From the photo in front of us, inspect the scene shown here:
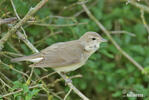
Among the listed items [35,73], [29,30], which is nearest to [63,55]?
[35,73]

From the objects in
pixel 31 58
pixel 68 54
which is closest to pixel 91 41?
pixel 68 54

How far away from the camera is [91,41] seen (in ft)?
14.0

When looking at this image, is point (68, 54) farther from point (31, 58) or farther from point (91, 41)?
point (31, 58)

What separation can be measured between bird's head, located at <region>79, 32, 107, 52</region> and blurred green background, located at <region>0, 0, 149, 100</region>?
0.21 m

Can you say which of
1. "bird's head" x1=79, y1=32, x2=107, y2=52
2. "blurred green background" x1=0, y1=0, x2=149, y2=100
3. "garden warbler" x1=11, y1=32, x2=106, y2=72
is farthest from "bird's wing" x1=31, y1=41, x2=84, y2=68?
"blurred green background" x1=0, y1=0, x2=149, y2=100

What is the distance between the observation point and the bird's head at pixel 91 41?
4.23 meters

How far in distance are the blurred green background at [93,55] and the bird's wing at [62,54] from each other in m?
0.25

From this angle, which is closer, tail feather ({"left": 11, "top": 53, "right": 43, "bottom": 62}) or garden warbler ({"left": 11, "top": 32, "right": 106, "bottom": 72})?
tail feather ({"left": 11, "top": 53, "right": 43, "bottom": 62})

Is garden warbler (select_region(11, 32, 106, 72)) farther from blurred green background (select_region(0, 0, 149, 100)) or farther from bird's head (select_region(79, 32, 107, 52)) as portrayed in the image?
blurred green background (select_region(0, 0, 149, 100))

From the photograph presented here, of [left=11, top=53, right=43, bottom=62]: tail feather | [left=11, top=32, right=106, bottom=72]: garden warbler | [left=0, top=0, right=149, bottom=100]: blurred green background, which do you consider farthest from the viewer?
[left=0, top=0, right=149, bottom=100]: blurred green background

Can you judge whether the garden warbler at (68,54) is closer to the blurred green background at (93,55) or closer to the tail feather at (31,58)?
the tail feather at (31,58)

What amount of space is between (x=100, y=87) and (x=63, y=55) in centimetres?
159

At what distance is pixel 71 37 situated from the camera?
16.0 feet

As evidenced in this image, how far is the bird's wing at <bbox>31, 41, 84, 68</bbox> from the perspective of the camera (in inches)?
160
